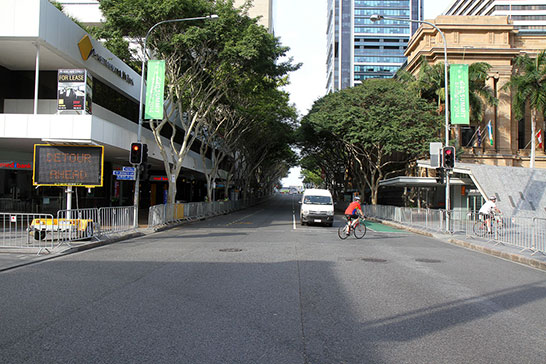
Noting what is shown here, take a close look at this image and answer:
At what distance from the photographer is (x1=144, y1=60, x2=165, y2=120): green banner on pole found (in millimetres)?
21047

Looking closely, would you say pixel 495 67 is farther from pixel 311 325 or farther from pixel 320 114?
pixel 311 325

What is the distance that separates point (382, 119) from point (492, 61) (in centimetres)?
1808

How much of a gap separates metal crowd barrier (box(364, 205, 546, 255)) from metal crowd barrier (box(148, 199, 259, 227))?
12992 millimetres

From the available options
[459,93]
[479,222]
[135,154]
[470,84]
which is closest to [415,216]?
[479,222]

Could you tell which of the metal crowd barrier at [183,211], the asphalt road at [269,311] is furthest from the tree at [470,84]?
the asphalt road at [269,311]

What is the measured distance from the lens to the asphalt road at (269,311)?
471 cm

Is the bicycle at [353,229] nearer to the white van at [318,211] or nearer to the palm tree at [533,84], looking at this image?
the white van at [318,211]

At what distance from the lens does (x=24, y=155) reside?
2477 cm

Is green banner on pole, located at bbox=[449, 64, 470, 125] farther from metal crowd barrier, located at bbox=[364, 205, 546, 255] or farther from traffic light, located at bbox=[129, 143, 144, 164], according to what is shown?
traffic light, located at bbox=[129, 143, 144, 164]


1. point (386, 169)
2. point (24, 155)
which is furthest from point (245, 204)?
point (24, 155)

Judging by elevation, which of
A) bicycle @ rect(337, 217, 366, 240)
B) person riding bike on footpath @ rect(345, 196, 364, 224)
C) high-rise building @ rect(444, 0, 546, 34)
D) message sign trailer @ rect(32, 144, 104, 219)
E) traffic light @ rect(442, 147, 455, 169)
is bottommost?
bicycle @ rect(337, 217, 366, 240)

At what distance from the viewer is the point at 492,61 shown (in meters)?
41.8

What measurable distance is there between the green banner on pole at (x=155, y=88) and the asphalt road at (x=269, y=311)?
37.3ft

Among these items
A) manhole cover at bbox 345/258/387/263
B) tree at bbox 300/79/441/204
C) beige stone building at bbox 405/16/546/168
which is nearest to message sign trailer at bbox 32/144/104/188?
manhole cover at bbox 345/258/387/263
